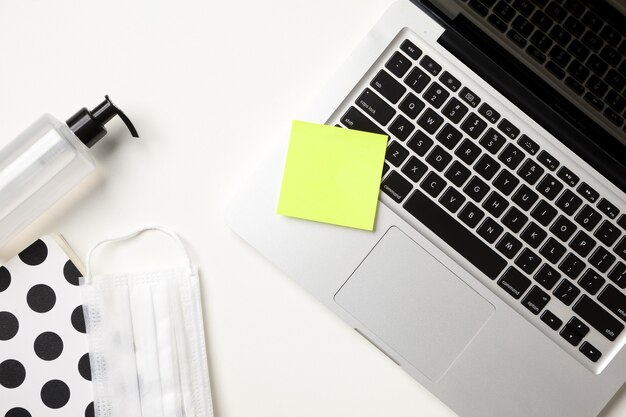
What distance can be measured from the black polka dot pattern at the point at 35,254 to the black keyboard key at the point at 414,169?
0.43 m

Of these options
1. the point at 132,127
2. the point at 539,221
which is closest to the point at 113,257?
the point at 132,127

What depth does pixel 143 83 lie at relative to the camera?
74 centimetres

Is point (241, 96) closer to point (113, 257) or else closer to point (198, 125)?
point (198, 125)

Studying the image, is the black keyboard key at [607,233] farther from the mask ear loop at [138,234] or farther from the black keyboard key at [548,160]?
the mask ear loop at [138,234]

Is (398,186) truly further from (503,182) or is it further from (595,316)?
(595,316)

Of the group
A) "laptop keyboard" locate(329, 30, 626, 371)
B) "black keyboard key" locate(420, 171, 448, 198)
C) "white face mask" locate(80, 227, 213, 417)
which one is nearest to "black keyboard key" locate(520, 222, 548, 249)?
"laptop keyboard" locate(329, 30, 626, 371)

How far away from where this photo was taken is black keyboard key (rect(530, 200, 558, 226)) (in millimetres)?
701

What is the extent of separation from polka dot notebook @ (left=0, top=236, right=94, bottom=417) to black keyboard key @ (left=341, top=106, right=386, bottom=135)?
36 cm

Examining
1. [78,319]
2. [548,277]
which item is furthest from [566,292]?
[78,319]

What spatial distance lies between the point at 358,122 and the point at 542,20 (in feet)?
0.73

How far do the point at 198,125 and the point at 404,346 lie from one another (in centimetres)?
36

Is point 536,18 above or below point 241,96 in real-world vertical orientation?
above

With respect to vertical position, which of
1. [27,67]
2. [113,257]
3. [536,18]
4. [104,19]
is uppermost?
[536,18]

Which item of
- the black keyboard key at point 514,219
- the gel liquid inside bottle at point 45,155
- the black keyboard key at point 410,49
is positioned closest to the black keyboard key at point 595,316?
the black keyboard key at point 514,219
